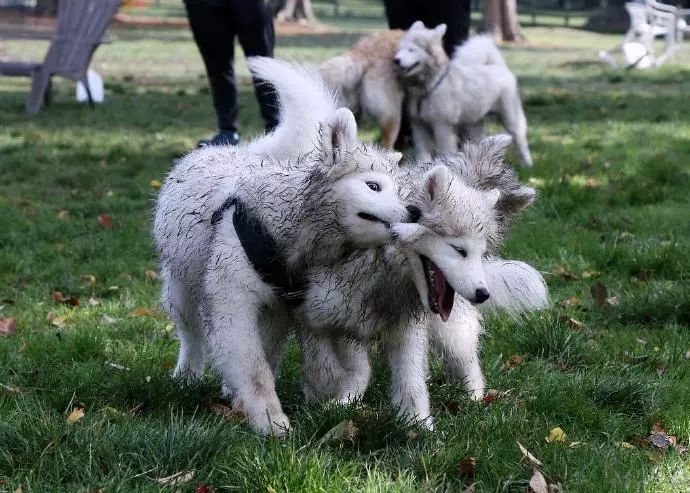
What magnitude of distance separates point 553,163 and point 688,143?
1930mm

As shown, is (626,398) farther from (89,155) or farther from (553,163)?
(89,155)

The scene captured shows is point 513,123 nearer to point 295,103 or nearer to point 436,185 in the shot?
point 295,103

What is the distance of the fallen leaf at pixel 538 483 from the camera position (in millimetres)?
2885

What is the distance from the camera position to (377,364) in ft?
13.2

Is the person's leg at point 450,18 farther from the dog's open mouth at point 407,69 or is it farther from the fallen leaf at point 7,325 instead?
the fallen leaf at point 7,325

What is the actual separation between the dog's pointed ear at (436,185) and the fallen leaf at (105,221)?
4.27 meters

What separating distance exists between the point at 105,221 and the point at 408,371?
408cm

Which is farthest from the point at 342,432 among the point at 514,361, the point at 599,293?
the point at 599,293

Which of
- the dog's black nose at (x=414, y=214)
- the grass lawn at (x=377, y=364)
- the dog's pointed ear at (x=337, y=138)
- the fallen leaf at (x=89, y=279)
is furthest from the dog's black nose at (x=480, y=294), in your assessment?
the fallen leaf at (x=89, y=279)

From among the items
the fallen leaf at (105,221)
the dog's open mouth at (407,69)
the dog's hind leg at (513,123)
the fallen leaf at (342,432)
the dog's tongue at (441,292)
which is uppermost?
the dog's tongue at (441,292)

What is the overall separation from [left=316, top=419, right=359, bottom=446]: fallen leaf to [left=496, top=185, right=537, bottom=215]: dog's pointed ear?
89 cm

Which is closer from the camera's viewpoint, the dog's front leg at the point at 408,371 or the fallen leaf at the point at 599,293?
the dog's front leg at the point at 408,371

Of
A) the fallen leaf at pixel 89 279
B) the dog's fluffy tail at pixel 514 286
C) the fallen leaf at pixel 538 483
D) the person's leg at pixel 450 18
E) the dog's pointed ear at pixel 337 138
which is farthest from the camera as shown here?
the person's leg at pixel 450 18

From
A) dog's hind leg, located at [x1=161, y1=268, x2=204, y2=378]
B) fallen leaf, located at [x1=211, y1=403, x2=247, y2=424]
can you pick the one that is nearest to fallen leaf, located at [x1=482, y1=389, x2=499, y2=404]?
fallen leaf, located at [x1=211, y1=403, x2=247, y2=424]
